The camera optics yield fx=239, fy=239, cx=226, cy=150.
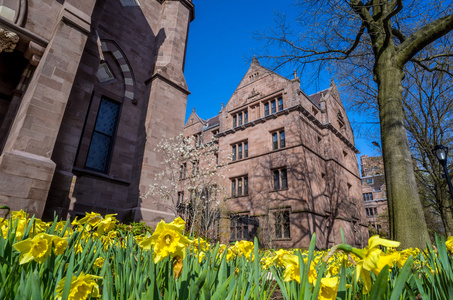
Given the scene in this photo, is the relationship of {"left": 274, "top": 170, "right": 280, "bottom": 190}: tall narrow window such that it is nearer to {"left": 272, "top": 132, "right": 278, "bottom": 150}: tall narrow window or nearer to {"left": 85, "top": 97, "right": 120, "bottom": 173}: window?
{"left": 272, "top": 132, "right": 278, "bottom": 150}: tall narrow window

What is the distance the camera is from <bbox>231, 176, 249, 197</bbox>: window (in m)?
23.8

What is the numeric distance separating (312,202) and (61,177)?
18.9 meters

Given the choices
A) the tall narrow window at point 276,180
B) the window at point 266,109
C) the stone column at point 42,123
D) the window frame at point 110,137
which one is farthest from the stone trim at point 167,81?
the window at point 266,109

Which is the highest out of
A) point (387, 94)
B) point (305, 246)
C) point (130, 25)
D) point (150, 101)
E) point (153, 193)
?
point (130, 25)

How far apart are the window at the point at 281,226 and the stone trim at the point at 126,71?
15.1 meters

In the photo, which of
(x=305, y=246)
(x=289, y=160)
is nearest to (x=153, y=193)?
(x=305, y=246)

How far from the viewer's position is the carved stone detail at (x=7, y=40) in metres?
6.16

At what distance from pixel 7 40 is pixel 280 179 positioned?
64.5 ft

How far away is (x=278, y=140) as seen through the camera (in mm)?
23234

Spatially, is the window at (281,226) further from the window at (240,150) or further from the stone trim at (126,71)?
the stone trim at (126,71)

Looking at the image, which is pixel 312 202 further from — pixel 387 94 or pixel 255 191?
pixel 387 94

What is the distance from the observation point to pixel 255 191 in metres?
22.7

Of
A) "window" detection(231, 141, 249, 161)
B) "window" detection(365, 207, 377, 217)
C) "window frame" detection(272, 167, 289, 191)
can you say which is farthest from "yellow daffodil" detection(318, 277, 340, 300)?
"window" detection(365, 207, 377, 217)

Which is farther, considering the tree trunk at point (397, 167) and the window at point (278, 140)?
the window at point (278, 140)
